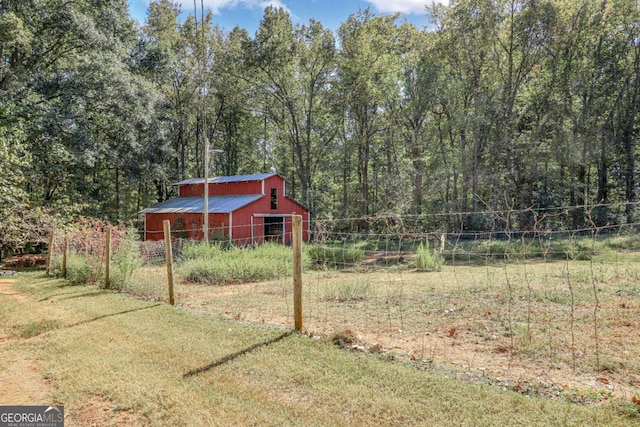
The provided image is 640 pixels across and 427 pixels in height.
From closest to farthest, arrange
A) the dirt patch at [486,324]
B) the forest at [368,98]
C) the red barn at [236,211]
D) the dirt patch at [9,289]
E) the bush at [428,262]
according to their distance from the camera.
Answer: the dirt patch at [486,324] → the dirt patch at [9,289] → the bush at [428,262] → the forest at [368,98] → the red barn at [236,211]

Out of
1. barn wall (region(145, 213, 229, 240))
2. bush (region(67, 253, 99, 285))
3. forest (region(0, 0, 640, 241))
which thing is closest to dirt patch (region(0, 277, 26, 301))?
bush (region(67, 253, 99, 285))

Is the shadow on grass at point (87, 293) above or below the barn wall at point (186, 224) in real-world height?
below

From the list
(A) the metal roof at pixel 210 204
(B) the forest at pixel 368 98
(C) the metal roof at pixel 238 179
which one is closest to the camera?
(B) the forest at pixel 368 98

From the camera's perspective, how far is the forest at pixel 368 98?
14734mm

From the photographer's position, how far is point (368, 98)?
72.0 feet

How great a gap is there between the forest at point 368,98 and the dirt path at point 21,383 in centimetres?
1201

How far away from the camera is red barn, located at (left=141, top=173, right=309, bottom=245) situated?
17531 millimetres

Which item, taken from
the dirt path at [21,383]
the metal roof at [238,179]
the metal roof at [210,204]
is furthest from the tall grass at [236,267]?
the metal roof at [238,179]

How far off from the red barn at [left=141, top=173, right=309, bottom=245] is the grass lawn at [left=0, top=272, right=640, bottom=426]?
40.7ft

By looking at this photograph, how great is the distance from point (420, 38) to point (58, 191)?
22.3m

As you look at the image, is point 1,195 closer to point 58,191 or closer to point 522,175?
point 58,191

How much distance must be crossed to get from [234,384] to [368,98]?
21146mm

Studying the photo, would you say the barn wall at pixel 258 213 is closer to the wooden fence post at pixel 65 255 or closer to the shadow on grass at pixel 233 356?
the wooden fence post at pixel 65 255

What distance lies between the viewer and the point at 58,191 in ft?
53.9
